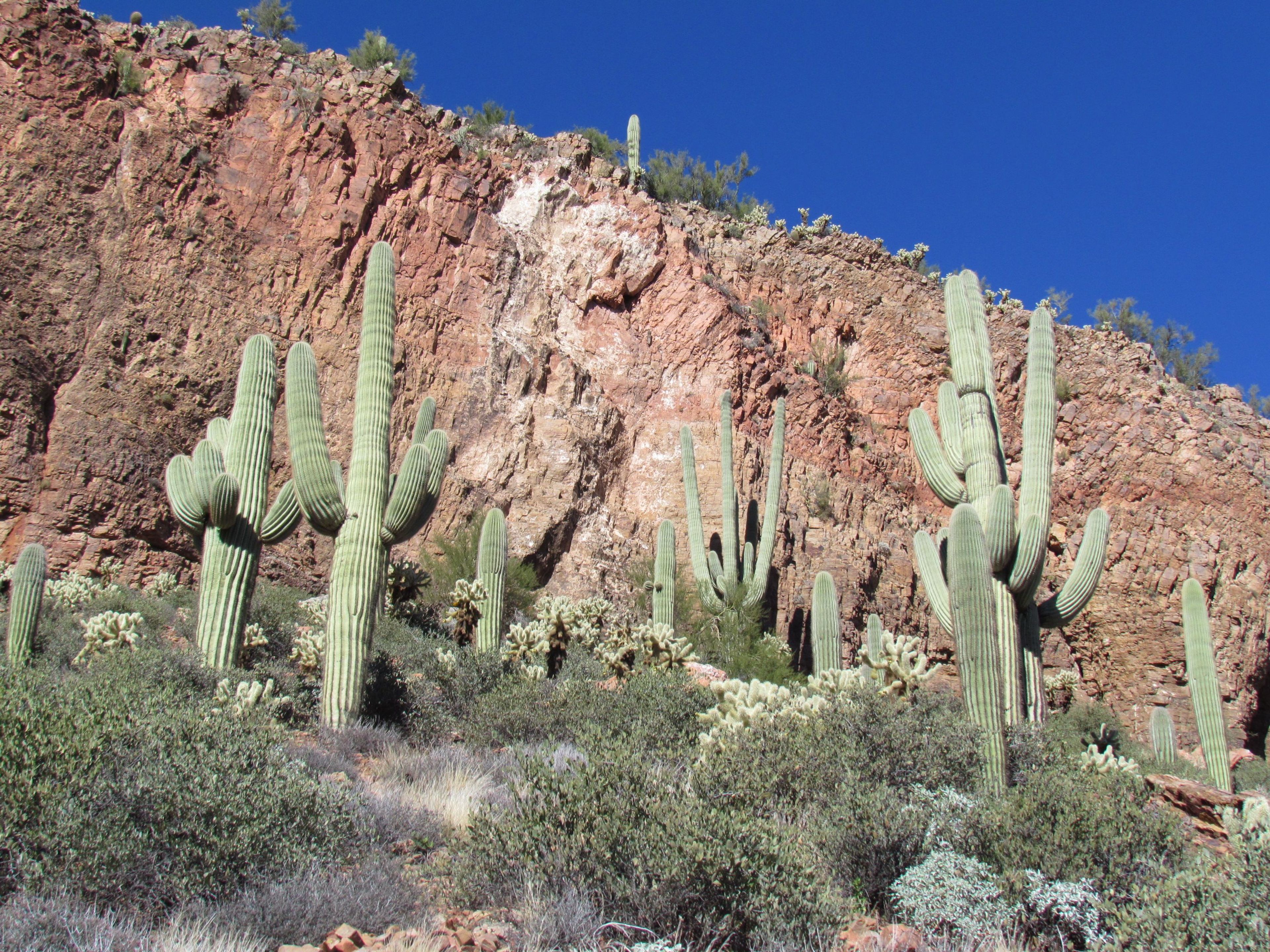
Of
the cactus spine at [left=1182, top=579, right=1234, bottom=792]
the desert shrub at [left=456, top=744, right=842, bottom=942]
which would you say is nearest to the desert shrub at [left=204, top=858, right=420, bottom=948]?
the desert shrub at [left=456, top=744, right=842, bottom=942]

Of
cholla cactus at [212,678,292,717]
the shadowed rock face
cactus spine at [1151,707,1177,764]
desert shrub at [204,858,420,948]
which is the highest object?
the shadowed rock face

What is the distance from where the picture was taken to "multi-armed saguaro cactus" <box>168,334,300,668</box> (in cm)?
852

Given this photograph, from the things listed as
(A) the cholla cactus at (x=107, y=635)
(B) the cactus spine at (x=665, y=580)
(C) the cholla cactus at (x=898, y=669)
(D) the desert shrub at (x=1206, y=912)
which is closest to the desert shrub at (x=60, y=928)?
(D) the desert shrub at (x=1206, y=912)

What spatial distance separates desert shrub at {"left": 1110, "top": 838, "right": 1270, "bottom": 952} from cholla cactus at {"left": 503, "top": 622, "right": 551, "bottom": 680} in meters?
7.13

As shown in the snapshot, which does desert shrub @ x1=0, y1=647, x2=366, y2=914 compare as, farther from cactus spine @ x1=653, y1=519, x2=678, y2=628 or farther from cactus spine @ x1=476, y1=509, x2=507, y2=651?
cactus spine @ x1=653, y1=519, x2=678, y2=628

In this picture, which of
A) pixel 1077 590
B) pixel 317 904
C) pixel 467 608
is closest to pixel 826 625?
pixel 1077 590

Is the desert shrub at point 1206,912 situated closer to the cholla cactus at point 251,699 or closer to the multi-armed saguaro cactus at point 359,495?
the cholla cactus at point 251,699

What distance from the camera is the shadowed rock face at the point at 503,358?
14055 mm

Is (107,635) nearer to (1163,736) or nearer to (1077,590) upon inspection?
(1077,590)

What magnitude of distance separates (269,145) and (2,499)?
→ 312 inches

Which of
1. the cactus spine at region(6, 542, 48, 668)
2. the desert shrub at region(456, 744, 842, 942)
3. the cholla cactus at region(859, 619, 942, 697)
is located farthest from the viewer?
the cactus spine at region(6, 542, 48, 668)

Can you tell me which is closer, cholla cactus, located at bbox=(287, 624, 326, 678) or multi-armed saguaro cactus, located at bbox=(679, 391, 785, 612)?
cholla cactus, located at bbox=(287, 624, 326, 678)

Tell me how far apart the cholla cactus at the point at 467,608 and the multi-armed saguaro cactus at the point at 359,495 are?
7.53 feet

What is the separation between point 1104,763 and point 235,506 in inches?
310
